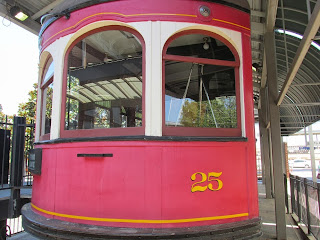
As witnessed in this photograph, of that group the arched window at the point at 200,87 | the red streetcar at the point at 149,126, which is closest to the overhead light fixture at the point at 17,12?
the red streetcar at the point at 149,126

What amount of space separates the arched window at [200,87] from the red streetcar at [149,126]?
12mm

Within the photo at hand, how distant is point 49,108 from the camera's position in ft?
13.8

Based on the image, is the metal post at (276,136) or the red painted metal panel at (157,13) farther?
the metal post at (276,136)

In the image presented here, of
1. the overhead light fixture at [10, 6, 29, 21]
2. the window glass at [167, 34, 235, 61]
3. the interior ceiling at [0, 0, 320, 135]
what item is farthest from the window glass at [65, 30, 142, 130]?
the overhead light fixture at [10, 6, 29, 21]

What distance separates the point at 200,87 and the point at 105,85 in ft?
3.89

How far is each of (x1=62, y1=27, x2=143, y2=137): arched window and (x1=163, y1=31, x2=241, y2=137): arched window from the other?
1.19ft

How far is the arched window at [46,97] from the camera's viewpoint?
13.5 ft

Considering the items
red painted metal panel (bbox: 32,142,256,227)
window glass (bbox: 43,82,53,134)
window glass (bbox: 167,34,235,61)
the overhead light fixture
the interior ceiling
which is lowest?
red painted metal panel (bbox: 32,142,256,227)

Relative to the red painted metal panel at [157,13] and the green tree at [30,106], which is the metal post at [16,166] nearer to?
the red painted metal panel at [157,13]

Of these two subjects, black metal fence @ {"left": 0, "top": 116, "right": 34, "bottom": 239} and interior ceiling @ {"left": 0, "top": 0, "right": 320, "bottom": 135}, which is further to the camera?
black metal fence @ {"left": 0, "top": 116, "right": 34, "bottom": 239}

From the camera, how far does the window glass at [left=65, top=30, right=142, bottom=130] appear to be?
3.37 m

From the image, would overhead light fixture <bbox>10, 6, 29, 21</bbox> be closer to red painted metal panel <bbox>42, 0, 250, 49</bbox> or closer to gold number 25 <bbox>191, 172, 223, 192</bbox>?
red painted metal panel <bbox>42, 0, 250, 49</bbox>

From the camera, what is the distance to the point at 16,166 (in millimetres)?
5281

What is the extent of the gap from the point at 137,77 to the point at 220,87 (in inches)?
40.9
